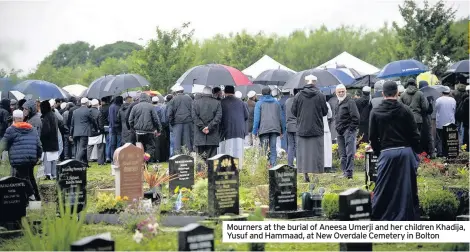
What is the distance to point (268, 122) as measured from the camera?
23484 millimetres

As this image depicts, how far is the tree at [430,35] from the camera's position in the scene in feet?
155

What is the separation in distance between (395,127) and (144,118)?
449 inches

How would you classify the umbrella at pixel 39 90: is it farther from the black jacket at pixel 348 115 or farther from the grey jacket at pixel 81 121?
the black jacket at pixel 348 115

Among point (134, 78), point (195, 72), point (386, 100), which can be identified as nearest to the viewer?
point (386, 100)

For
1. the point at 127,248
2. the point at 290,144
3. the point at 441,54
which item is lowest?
the point at 127,248

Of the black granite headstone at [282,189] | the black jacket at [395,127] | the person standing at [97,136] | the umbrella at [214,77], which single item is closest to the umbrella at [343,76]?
the person standing at [97,136]

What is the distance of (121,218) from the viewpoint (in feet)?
50.2

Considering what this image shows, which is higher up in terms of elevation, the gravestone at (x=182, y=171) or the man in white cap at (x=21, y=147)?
the man in white cap at (x=21, y=147)

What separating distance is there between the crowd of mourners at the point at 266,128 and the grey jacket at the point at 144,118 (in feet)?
0.08

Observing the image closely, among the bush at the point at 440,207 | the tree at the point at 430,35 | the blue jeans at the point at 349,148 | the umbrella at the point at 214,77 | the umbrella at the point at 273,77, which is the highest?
the tree at the point at 430,35

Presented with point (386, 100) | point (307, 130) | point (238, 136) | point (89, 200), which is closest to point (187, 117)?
point (238, 136)

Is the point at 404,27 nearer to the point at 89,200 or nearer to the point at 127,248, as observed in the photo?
the point at 89,200

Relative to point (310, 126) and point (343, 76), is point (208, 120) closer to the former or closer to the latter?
point (310, 126)

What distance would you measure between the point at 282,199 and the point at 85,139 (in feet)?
41.3
